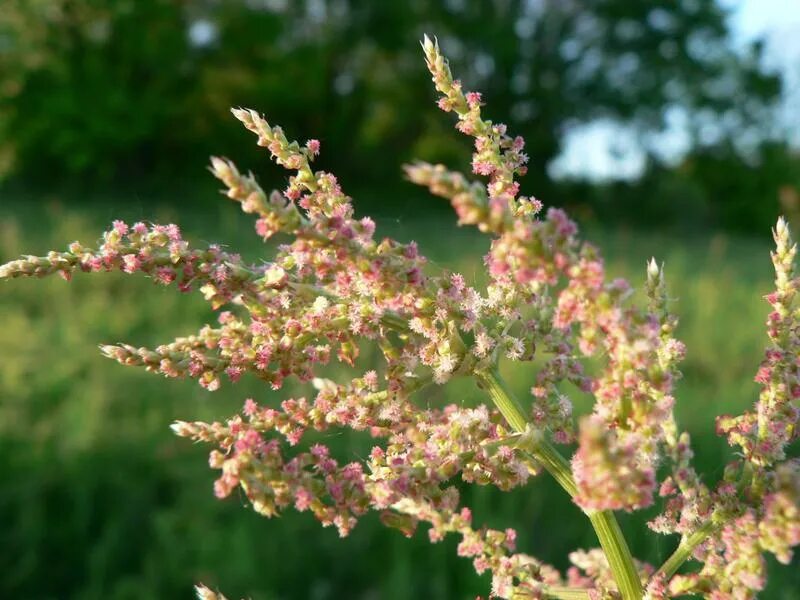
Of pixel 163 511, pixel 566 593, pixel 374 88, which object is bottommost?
pixel 566 593

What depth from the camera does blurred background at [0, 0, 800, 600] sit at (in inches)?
213

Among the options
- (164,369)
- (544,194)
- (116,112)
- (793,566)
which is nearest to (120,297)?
(793,566)

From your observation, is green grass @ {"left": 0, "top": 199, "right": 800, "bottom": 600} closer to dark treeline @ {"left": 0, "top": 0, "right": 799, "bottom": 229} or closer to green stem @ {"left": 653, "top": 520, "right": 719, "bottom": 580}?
green stem @ {"left": 653, "top": 520, "right": 719, "bottom": 580}

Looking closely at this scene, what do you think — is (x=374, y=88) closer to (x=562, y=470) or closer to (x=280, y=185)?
(x=280, y=185)

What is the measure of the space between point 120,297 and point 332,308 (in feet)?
36.2

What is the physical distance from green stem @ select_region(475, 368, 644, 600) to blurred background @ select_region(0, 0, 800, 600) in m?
2.43

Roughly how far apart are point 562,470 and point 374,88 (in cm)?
3403

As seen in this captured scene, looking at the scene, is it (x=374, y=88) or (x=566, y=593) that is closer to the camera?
(x=566, y=593)

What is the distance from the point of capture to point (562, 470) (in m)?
1.14

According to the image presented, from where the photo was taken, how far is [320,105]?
3225 centimetres

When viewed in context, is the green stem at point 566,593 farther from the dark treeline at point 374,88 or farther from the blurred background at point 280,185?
the dark treeline at point 374,88

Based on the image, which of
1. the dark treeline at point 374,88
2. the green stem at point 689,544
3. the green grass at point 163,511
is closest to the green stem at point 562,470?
the green stem at point 689,544

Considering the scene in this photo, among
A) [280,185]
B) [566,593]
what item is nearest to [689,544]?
[566,593]

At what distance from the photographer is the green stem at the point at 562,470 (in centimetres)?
112
